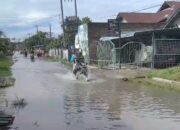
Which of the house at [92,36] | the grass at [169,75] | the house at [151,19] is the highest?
the house at [151,19]

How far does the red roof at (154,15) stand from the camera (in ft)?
171

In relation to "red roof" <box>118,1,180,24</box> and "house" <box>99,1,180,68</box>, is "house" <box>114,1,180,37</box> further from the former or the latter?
"house" <box>99,1,180,68</box>

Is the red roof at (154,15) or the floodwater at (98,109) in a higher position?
the red roof at (154,15)

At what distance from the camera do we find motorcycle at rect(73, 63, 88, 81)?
26812 mm

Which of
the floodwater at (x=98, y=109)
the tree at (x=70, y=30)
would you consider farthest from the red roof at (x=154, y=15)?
the floodwater at (x=98, y=109)

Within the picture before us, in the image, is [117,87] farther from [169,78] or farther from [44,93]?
[44,93]

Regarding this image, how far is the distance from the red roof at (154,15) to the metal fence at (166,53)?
16878mm

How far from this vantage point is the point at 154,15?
57656 millimetres

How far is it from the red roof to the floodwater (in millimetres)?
31472

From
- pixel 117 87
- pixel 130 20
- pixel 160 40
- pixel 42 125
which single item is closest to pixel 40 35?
pixel 130 20

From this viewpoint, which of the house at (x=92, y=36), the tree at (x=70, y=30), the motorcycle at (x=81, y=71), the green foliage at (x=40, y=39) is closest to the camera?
the motorcycle at (x=81, y=71)

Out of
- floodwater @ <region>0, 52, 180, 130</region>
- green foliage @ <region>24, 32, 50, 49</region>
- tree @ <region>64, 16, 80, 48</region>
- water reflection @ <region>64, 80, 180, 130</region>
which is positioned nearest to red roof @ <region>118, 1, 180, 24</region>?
tree @ <region>64, 16, 80, 48</region>

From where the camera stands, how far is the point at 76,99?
57.6ft

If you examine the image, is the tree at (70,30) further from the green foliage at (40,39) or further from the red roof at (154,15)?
the green foliage at (40,39)
